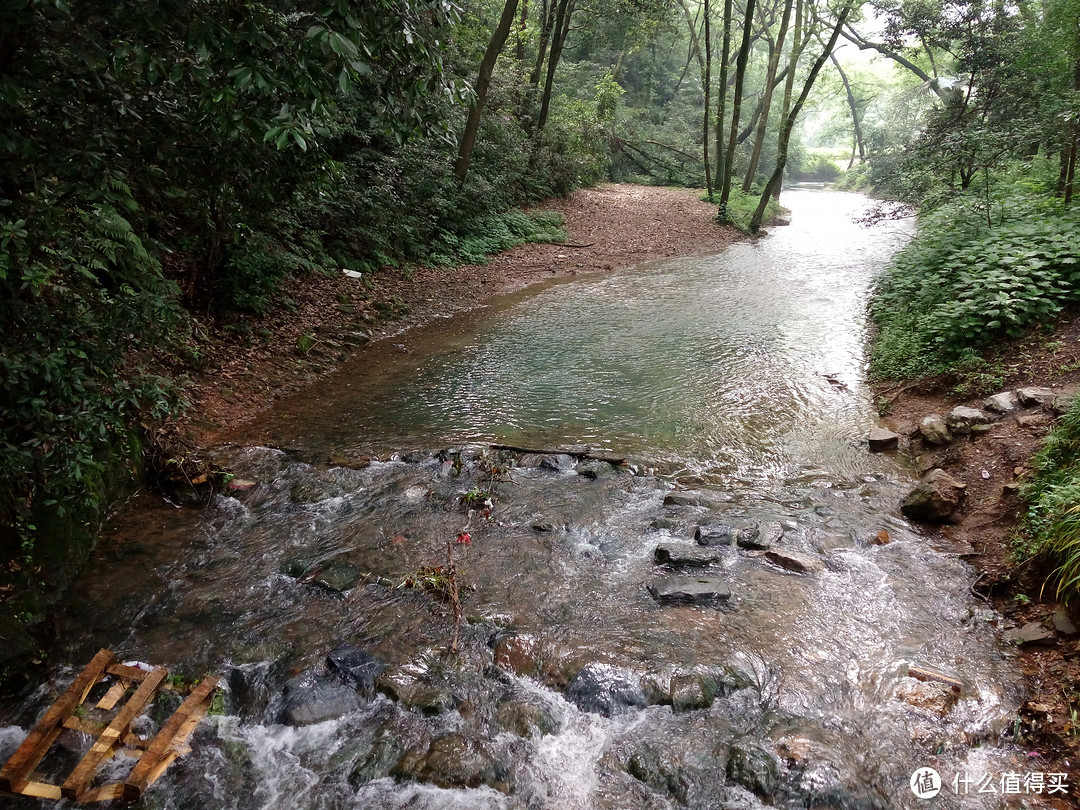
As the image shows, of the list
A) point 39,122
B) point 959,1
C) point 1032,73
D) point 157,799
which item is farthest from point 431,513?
point 959,1

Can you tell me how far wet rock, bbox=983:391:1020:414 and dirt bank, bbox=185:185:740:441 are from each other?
8.45m

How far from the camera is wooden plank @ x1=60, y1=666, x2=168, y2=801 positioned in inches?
117

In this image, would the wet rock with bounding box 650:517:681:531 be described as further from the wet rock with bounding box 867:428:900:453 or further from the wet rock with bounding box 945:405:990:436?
the wet rock with bounding box 945:405:990:436

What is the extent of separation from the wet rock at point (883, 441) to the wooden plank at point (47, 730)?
7.45 meters

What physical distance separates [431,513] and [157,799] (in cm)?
287

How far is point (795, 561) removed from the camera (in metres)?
4.93

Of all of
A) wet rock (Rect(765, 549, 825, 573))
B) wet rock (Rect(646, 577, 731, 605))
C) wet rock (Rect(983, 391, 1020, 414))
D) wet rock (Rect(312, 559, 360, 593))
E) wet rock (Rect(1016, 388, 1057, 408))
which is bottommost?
wet rock (Rect(646, 577, 731, 605))

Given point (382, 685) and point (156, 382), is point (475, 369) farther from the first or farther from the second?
point (382, 685)

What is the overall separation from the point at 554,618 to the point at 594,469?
228cm

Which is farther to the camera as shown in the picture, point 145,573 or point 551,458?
point 551,458

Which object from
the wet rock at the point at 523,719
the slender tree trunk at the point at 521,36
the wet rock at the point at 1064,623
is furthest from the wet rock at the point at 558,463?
the slender tree trunk at the point at 521,36

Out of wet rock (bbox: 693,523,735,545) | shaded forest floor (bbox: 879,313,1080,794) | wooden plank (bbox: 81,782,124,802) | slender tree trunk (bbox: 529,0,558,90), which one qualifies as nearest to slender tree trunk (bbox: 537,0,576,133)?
slender tree trunk (bbox: 529,0,558,90)

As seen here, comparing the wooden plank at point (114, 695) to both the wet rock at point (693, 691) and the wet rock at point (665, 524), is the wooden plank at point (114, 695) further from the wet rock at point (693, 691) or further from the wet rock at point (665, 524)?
the wet rock at point (665, 524)

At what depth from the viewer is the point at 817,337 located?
36.0 ft
